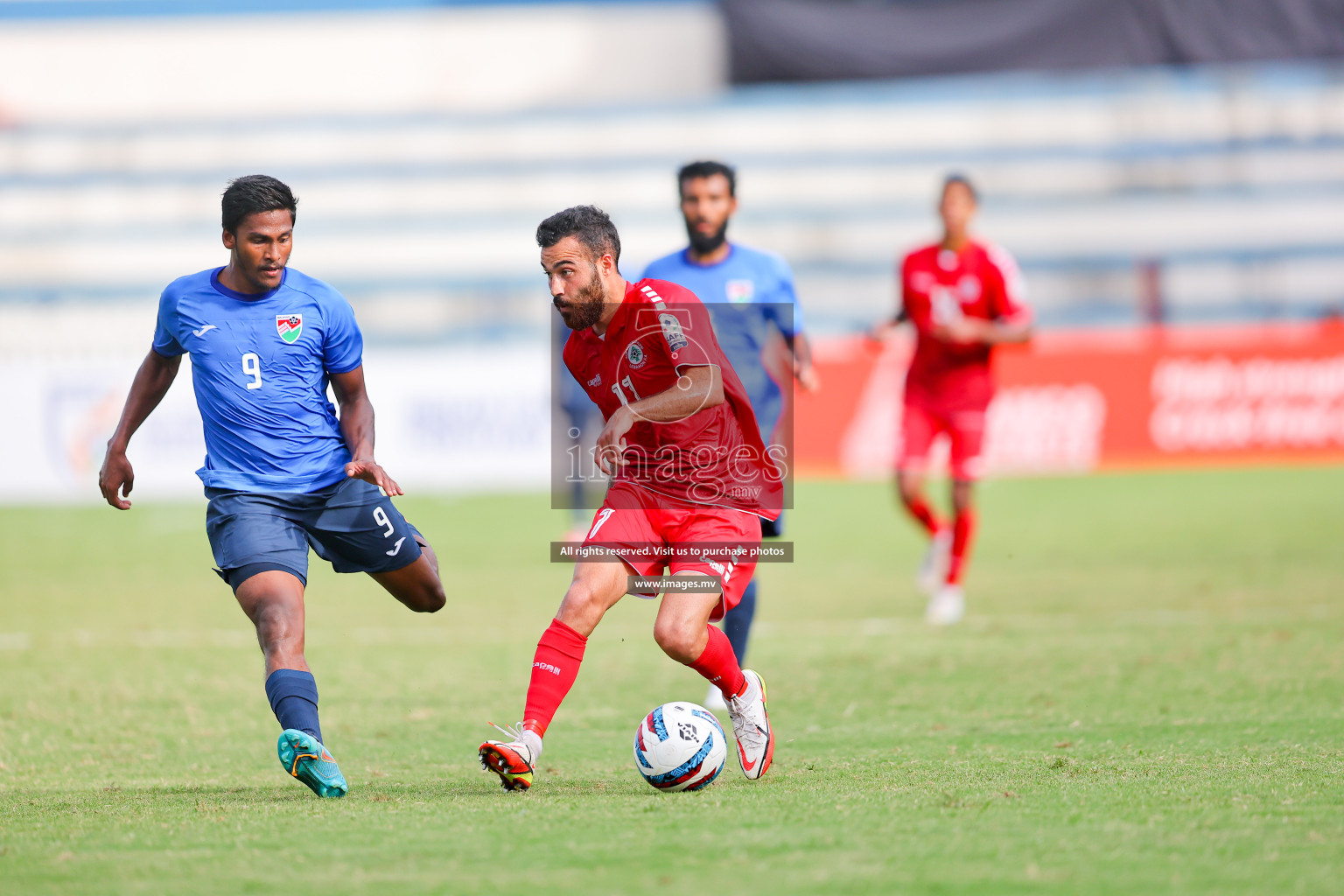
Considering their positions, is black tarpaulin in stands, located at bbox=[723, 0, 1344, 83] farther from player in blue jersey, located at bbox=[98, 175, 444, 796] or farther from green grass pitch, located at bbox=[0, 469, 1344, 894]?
player in blue jersey, located at bbox=[98, 175, 444, 796]

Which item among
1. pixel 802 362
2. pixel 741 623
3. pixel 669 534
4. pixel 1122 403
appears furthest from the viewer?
pixel 1122 403

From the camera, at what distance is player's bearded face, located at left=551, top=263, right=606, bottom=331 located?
4.85 meters

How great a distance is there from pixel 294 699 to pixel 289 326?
127cm

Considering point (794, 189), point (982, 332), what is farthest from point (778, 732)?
point (794, 189)

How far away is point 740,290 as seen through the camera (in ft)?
22.1

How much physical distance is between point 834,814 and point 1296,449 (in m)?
15.2

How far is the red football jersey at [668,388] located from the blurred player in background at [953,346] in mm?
4442

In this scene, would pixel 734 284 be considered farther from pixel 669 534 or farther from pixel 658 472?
pixel 669 534

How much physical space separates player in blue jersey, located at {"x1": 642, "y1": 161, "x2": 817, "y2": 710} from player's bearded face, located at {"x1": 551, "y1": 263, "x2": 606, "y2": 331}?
1.72 metres

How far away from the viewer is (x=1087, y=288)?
30125mm

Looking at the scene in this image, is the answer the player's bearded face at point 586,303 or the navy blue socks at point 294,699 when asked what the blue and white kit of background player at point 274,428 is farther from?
the player's bearded face at point 586,303

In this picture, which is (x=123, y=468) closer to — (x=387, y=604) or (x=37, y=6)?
(x=387, y=604)

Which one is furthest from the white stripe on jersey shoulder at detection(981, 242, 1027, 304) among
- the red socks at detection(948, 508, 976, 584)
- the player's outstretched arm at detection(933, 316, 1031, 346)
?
the red socks at detection(948, 508, 976, 584)

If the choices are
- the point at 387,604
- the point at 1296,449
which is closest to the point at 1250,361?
the point at 1296,449
